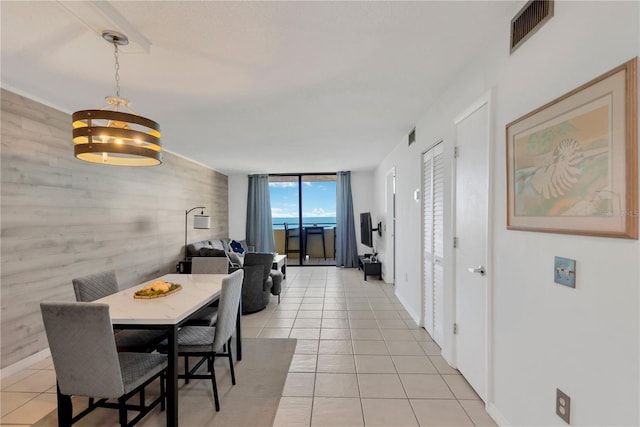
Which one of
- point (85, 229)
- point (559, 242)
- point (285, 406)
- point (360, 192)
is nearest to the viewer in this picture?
point (559, 242)

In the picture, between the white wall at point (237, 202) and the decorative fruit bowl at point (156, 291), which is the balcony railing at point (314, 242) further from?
the decorative fruit bowl at point (156, 291)

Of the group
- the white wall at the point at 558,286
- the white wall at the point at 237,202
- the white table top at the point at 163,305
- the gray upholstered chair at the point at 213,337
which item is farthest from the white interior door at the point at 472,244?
the white wall at the point at 237,202

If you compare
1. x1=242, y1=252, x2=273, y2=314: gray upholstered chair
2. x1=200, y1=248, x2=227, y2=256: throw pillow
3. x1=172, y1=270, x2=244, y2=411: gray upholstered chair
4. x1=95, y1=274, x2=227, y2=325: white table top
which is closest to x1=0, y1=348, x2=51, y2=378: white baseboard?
x1=95, y1=274, x2=227, y2=325: white table top

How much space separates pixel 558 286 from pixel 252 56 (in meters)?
2.27

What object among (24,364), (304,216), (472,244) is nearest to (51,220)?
(24,364)

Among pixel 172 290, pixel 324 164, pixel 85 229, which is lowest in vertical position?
pixel 172 290

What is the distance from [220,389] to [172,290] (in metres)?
0.89

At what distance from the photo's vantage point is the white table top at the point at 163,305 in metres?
1.83

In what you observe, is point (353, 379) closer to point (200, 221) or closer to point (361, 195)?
point (200, 221)

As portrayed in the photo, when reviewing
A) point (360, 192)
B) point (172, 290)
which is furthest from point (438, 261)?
point (360, 192)

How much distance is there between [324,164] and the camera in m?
6.66

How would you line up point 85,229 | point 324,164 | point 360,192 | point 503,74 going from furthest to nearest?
point 360,192 < point 324,164 < point 85,229 < point 503,74

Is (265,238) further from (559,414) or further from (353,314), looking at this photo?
(559,414)

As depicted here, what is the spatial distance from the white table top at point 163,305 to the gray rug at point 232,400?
728 millimetres
